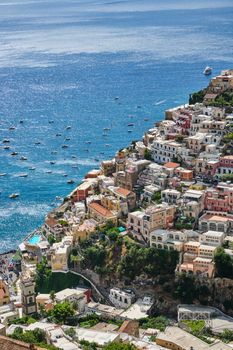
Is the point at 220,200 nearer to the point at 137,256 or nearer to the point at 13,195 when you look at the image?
the point at 137,256

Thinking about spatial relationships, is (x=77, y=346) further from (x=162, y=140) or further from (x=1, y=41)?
(x=1, y=41)

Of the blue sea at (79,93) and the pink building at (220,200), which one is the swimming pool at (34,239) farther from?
the pink building at (220,200)

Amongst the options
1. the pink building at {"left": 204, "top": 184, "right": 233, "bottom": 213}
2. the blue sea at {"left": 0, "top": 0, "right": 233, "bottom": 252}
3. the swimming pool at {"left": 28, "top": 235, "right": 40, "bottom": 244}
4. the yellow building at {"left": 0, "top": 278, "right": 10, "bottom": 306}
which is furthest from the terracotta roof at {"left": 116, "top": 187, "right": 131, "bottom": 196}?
the yellow building at {"left": 0, "top": 278, "right": 10, "bottom": 306}

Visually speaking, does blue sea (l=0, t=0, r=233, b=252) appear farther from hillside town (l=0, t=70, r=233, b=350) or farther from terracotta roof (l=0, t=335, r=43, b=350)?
terracotta roof (l=0, t=335, r=43, b=350)

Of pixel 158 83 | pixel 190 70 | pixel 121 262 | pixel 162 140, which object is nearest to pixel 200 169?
pixel 162 140

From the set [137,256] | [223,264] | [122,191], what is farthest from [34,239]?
[223,264]

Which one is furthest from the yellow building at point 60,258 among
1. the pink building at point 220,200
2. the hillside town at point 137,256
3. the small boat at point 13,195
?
the small boat at point 13,195
